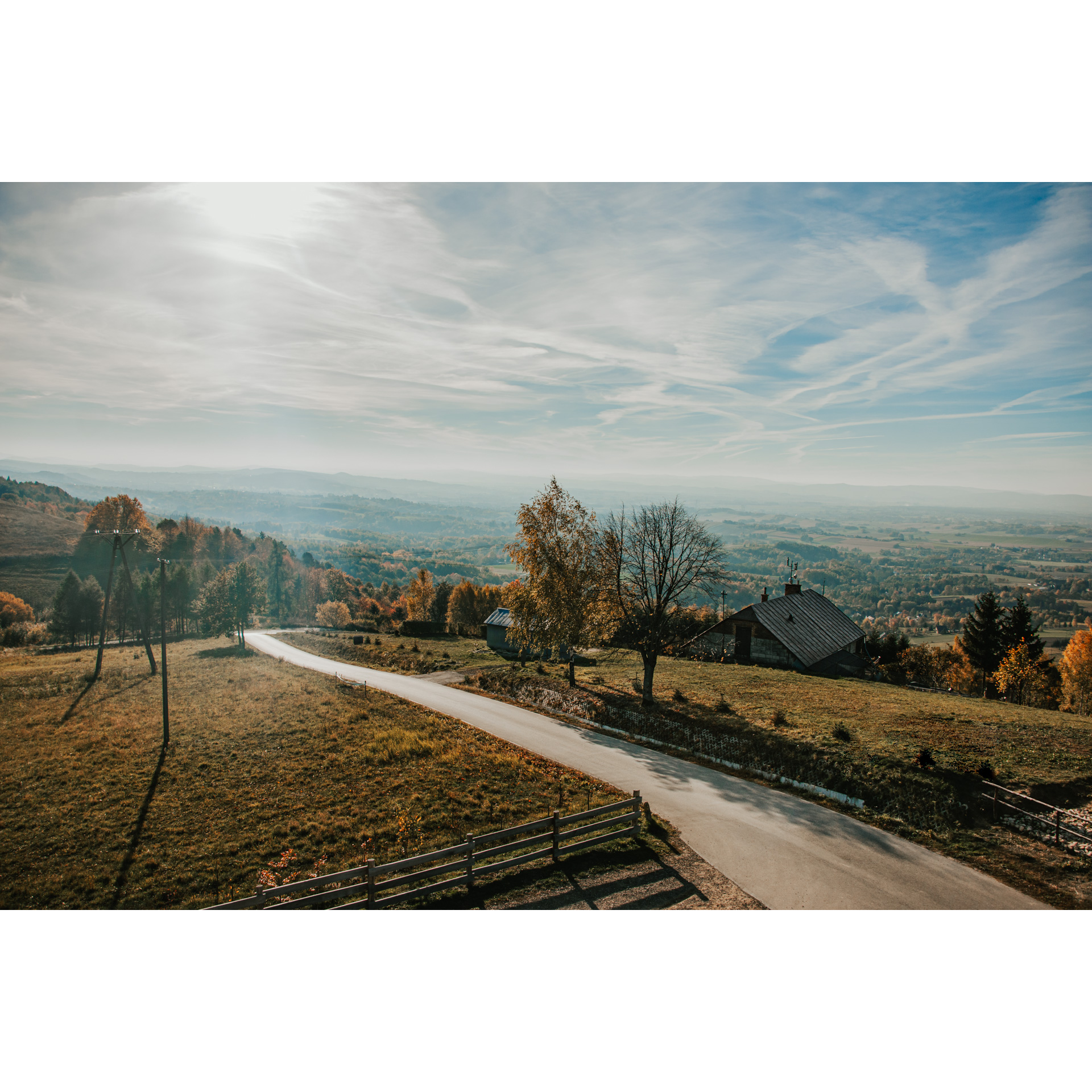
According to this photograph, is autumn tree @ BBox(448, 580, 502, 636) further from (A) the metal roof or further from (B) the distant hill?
(B) the distant hill

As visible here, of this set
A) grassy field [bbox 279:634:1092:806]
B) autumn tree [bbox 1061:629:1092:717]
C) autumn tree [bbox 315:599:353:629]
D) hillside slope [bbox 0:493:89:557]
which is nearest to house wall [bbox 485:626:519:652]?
grassy field [bbox 279:634:1092:806]

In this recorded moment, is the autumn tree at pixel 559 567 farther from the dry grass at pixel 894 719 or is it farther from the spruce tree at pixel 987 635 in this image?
the spruce tree at pixel 987 635

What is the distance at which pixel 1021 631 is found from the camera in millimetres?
42906

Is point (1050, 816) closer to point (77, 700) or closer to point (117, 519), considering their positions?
point (77, 700)

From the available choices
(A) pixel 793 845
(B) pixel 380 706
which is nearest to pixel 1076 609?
(A) pixel 793 845

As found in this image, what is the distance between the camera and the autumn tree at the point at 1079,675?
4078 centimetres

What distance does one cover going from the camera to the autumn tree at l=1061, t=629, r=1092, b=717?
40.8 meters

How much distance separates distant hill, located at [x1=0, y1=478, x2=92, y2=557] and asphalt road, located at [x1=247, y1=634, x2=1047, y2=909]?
2487cm

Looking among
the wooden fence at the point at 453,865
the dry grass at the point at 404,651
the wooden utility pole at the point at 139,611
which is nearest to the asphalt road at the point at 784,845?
the wooden fence at the point at 453,865

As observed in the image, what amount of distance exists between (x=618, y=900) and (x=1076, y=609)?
266 ft

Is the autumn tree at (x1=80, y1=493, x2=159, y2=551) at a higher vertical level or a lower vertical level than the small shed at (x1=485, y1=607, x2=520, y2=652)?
higher

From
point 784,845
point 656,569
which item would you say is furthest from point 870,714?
point 784,845

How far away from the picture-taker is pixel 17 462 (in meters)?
17.8

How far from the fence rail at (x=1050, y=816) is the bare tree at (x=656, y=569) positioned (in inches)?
497
